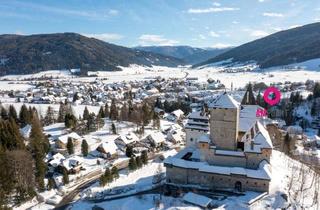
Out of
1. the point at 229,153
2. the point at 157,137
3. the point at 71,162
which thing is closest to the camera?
the point at 229,153

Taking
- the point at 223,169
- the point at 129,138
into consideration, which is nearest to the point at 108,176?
the point at 223,169

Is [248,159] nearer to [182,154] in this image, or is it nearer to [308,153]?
[182,154]

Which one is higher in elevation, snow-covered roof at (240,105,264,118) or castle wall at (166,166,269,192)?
snow-covered roof at (240,105,264,118)

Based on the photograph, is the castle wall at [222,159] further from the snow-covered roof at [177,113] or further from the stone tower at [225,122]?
the snow-covered roof at [177,113]

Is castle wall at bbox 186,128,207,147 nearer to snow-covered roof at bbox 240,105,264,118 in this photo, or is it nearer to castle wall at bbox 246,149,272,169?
snow-covered roof at bbox 240,105,264,118

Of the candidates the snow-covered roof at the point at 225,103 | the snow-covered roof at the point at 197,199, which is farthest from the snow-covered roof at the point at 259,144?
the snow-covered roof at the point at 197,199

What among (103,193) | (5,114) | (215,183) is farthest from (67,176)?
(5,114)

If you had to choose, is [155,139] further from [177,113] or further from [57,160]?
[177,113]

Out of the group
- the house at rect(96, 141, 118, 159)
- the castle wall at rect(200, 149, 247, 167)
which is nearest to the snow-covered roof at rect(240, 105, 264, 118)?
the castle wall at rect(200, 149, 247, 167)
